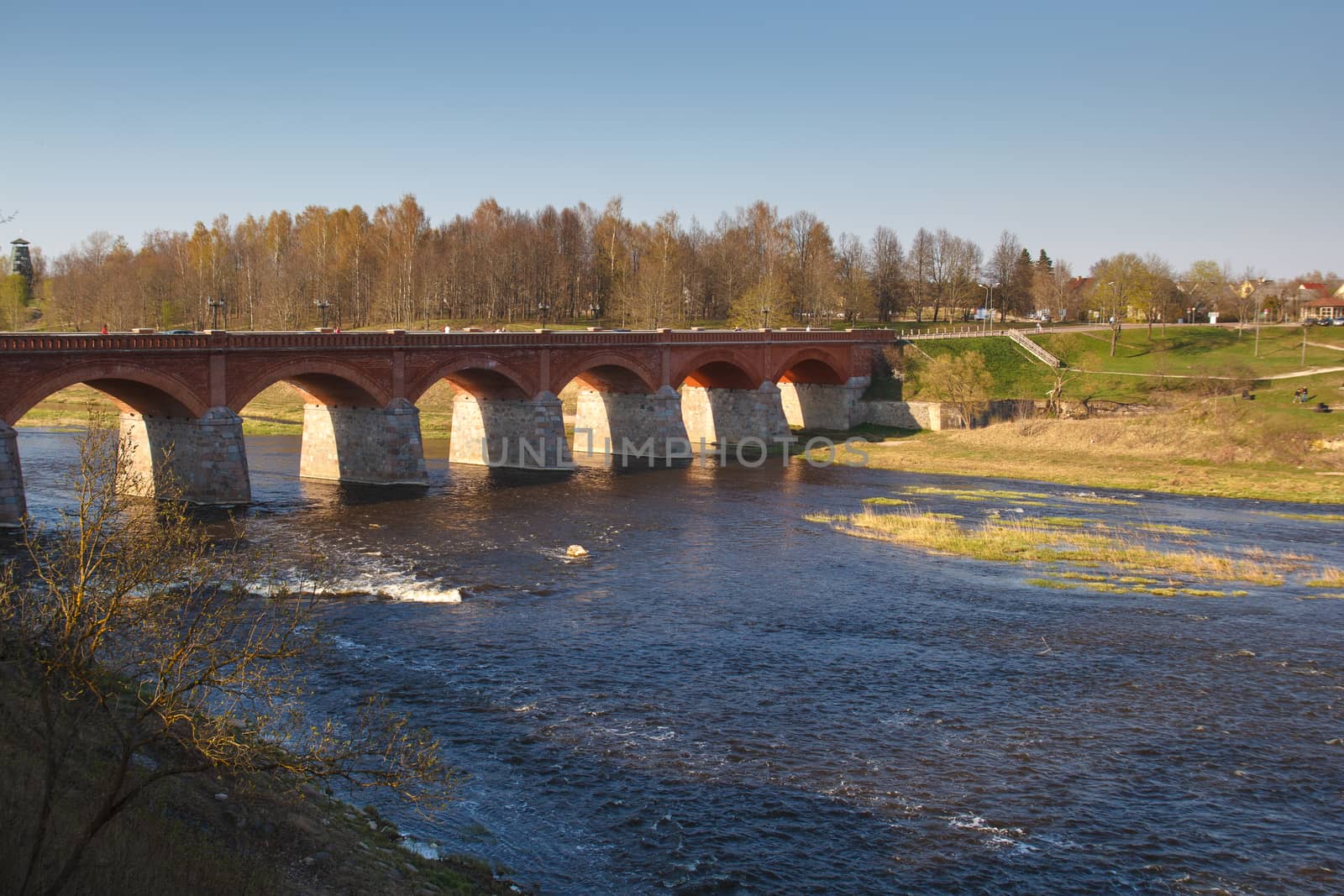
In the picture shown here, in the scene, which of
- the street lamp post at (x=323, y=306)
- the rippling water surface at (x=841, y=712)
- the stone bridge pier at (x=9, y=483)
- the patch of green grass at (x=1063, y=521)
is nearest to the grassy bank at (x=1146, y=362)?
the patch of green grass at (x=1063, y=521)

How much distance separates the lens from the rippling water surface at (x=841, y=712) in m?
20.4

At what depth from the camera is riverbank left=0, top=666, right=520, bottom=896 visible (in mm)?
14266

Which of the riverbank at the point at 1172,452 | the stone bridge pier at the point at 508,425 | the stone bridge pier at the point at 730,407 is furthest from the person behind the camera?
the stone bridge pier at the point at 730,407

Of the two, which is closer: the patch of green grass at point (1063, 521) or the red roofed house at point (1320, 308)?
the patch of green grass at point (1063, 521)

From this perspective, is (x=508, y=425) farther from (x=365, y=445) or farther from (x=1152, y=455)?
(x=1152, y=455)

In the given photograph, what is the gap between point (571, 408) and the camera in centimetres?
9825

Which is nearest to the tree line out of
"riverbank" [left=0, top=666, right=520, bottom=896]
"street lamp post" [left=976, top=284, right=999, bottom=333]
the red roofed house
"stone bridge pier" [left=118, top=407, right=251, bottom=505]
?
"street lamp post" [left=976, top=284, right=999, bottom=333]

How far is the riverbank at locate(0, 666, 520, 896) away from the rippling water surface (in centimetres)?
185

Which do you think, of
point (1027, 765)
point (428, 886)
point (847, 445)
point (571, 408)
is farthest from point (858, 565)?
point (571, 408)

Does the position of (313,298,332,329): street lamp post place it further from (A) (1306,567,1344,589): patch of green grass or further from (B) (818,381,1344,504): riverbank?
(A) (1306,567,1344,589): patch of green grass

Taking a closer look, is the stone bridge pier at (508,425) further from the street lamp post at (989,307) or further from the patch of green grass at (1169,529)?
the street lamp post at (989,307)

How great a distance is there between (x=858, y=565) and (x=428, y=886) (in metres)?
28.9

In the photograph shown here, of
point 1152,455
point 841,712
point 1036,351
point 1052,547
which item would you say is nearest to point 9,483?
point 841,712

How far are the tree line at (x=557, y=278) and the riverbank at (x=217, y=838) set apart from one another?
342 ft
